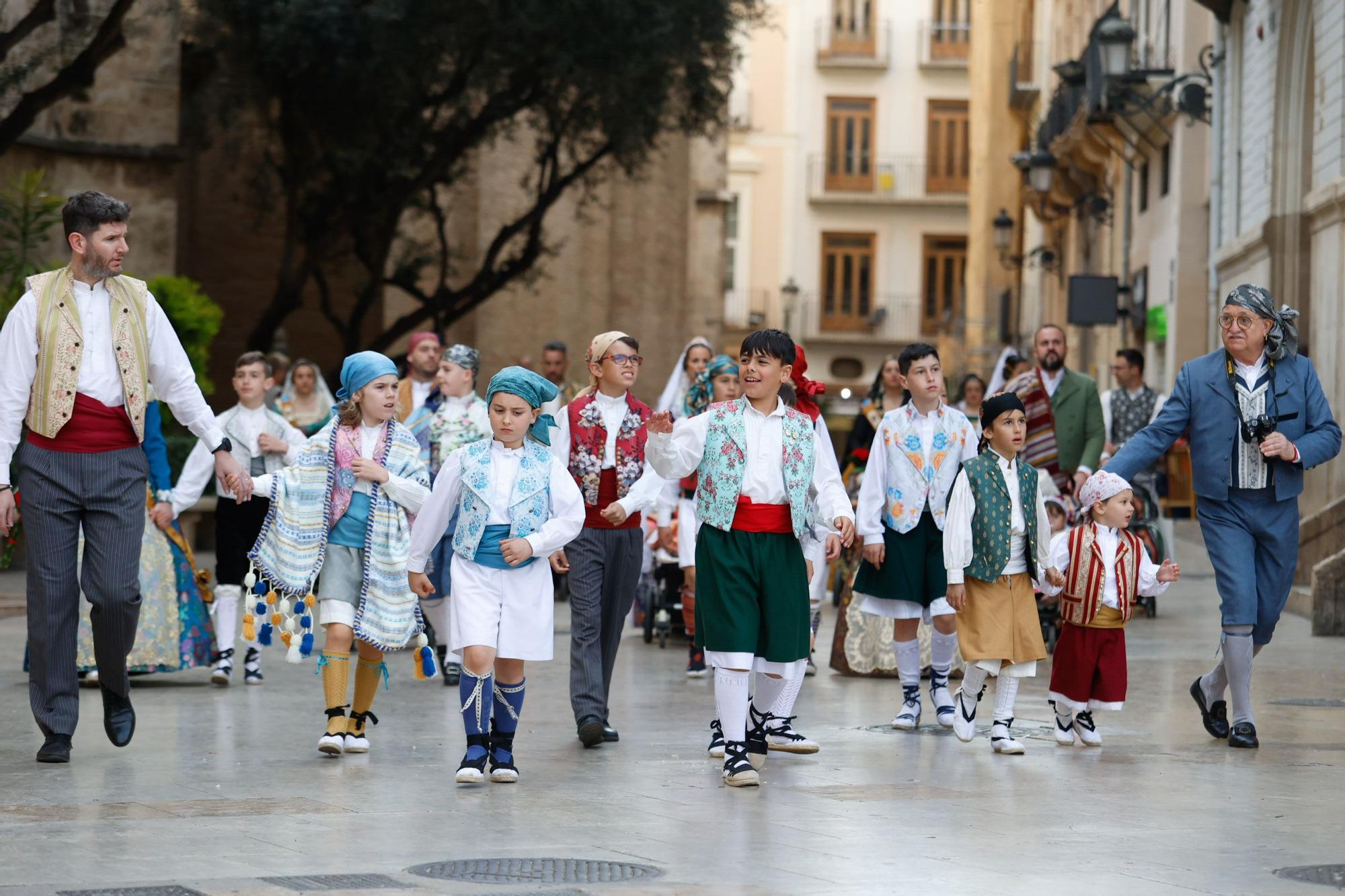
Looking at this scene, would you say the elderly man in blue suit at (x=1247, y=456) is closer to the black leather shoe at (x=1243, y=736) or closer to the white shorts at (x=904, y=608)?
the black leather shoe at (x=1243, y=736)

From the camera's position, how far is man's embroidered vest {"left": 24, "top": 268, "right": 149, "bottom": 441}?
27.7 ft

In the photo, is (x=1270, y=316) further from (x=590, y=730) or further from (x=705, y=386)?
(x=705, y=386)

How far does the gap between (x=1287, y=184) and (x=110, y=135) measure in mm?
13763

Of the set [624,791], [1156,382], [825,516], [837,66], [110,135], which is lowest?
[624,791]

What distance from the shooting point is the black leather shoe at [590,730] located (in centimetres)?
918

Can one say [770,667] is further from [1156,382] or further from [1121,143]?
[1121,143]

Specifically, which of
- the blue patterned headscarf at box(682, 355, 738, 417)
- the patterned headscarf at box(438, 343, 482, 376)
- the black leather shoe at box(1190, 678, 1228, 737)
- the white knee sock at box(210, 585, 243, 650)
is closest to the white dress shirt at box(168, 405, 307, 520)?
the white knee sock at box(210, 585, 243, 650)

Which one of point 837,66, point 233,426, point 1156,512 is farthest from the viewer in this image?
point 837,66

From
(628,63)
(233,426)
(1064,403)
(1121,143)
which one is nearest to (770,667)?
(233,426)

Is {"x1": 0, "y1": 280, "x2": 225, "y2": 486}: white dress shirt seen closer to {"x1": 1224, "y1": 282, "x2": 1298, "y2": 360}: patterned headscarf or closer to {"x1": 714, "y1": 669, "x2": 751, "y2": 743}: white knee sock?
{"x1": 714, "y1": 669, "x2": 751, "y2": 743}: white knee sock

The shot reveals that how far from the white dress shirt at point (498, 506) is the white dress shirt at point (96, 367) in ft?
3.40

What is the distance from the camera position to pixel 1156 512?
17391 millimetres

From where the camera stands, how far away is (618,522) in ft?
29.8

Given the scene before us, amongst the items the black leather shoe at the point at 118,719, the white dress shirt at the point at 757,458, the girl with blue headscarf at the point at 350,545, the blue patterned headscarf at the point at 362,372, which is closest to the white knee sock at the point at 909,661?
the white dress shirt at the point at 757,458
